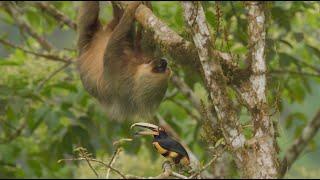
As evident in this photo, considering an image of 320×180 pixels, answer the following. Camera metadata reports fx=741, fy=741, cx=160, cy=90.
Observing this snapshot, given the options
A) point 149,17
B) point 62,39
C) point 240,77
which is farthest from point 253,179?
point 62,39

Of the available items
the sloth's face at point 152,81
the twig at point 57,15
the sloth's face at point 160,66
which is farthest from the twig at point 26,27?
the sloth's face at point 160,66

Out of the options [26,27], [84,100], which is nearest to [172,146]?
[84,100]

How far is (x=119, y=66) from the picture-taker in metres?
6.22

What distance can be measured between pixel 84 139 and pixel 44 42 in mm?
1879

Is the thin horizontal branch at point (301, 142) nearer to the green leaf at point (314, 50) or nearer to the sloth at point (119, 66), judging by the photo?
the green leaf at point (314, 50)

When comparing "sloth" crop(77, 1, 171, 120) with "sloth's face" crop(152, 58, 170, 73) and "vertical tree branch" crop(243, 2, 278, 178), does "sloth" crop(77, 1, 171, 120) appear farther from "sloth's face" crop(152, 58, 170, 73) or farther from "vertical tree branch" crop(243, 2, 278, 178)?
"vertical tree branch" crop(243, 2, 278, 178)

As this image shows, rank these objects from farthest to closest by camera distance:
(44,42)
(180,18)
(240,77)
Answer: (44,42) < (180,18) < (240,77)

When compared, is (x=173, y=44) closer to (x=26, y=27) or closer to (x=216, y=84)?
(x=216, y=84)

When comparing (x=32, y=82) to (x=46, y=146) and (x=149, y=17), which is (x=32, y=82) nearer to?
(x=46, y=146)

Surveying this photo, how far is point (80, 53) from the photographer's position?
22.2 ft

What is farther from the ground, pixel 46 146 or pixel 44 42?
pixel 44 42

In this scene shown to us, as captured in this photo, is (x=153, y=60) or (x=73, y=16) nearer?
(x=153, y=60)

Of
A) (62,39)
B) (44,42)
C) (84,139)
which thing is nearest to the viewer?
(84,139)

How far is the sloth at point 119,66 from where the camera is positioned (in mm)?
→ 5953
